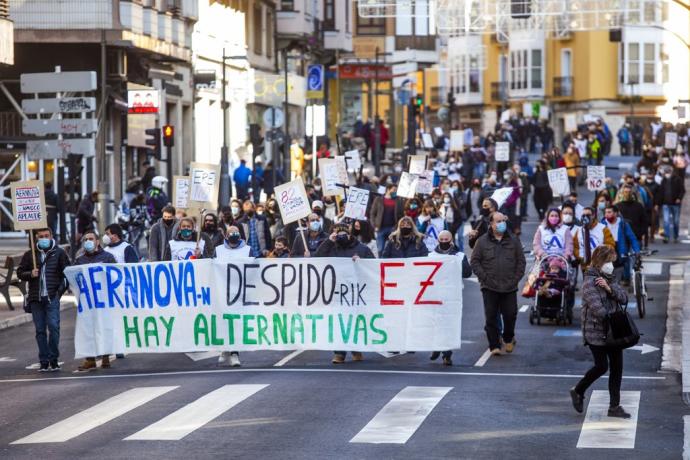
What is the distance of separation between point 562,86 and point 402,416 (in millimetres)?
87216

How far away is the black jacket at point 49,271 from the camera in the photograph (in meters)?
19.9

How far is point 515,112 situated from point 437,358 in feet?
285

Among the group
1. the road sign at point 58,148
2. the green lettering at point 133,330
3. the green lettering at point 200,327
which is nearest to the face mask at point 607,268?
the green lettering at point 200,327

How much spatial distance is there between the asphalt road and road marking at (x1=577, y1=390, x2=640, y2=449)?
0.06ft

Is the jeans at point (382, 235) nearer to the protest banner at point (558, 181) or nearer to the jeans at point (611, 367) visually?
the protest banner at point (558, 181)

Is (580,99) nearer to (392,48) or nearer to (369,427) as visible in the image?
(392,48)

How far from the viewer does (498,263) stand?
67.6ft

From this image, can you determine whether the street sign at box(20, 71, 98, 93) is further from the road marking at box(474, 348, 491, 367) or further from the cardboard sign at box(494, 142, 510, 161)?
the cardboard sign at box(494, 142, 510, 161)

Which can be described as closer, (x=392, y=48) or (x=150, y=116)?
(x=150, y=116)

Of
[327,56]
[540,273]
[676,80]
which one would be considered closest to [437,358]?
[540,273]

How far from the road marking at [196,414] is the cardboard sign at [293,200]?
6323mm

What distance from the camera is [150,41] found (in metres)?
43.7

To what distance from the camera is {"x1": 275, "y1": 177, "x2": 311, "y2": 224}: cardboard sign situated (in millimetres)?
23688

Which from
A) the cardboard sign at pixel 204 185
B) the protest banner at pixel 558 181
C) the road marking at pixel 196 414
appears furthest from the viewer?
the protest banner at pixel 558 181
